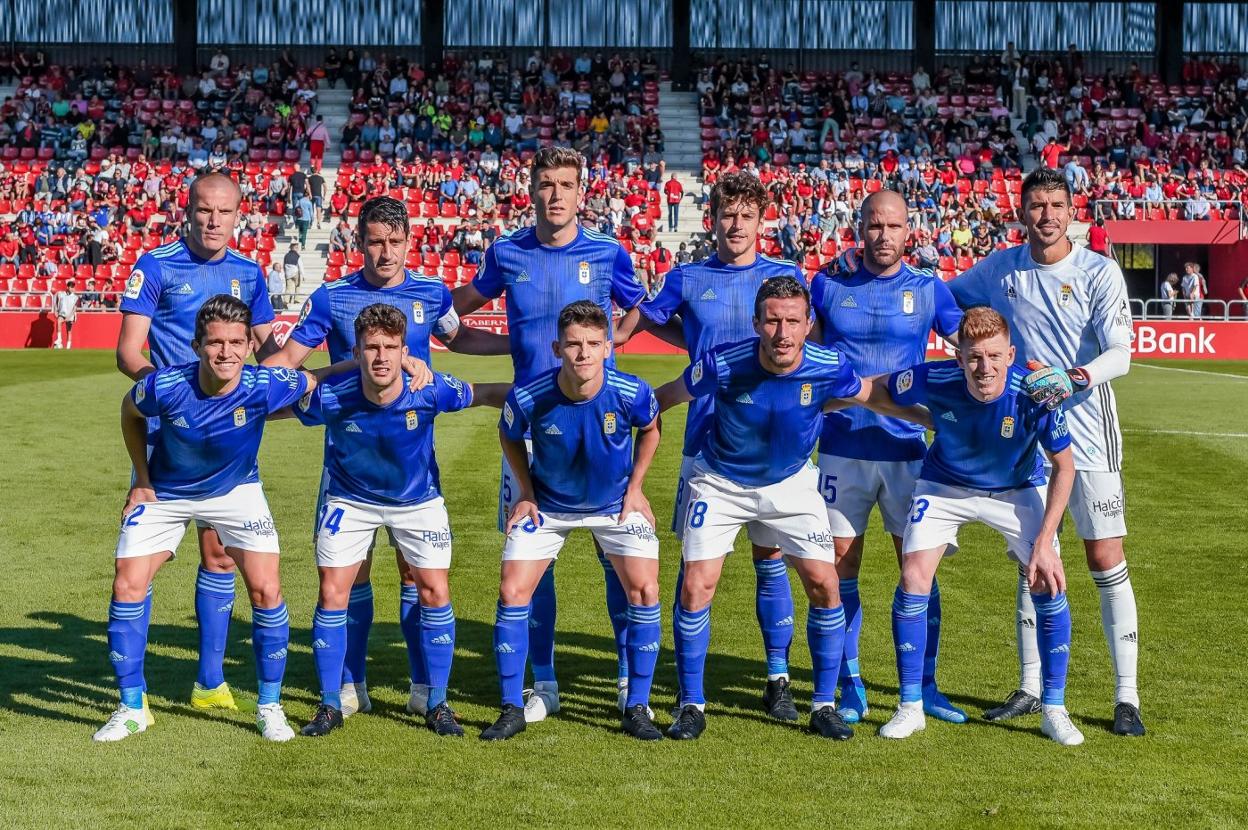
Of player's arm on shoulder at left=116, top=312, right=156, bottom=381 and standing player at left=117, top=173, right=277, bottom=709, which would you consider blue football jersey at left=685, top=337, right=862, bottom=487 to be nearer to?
standing player at left=117, top=173, right=277, bottom=709

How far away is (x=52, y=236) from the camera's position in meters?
34.2

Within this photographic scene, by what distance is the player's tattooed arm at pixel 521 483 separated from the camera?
19.8 ft

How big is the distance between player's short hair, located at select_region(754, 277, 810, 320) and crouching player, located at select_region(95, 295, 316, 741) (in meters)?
A: 1.86

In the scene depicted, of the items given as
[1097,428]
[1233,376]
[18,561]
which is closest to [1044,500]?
[1097,428]

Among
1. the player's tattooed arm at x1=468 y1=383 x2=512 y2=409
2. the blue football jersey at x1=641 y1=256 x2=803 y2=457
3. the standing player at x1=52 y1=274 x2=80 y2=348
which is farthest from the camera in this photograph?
→ the standing player at x1=52 y1=274 x2=80 y2=348

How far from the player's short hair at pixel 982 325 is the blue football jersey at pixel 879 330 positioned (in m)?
0.59

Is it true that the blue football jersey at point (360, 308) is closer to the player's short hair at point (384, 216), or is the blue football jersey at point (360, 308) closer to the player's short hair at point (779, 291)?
the player's short hair at point (384, 216)

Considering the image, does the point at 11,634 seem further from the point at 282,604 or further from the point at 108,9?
the point at 108,9

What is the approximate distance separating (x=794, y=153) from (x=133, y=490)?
114 feet

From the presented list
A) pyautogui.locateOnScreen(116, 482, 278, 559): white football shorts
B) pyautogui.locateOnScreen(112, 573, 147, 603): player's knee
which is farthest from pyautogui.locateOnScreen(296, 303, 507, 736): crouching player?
pyautogui.locateOnScreen(112, 573, 147, 603): player's knee

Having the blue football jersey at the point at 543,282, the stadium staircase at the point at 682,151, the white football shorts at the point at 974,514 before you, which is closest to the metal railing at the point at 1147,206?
the stadium staircase at the point at 682,151

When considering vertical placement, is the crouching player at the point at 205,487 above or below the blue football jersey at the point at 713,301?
below

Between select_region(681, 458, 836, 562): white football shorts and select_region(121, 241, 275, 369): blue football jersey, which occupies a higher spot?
select_region(121, 241, 275, 369): blue football jersey

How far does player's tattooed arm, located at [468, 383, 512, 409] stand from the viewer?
6.19 metres
